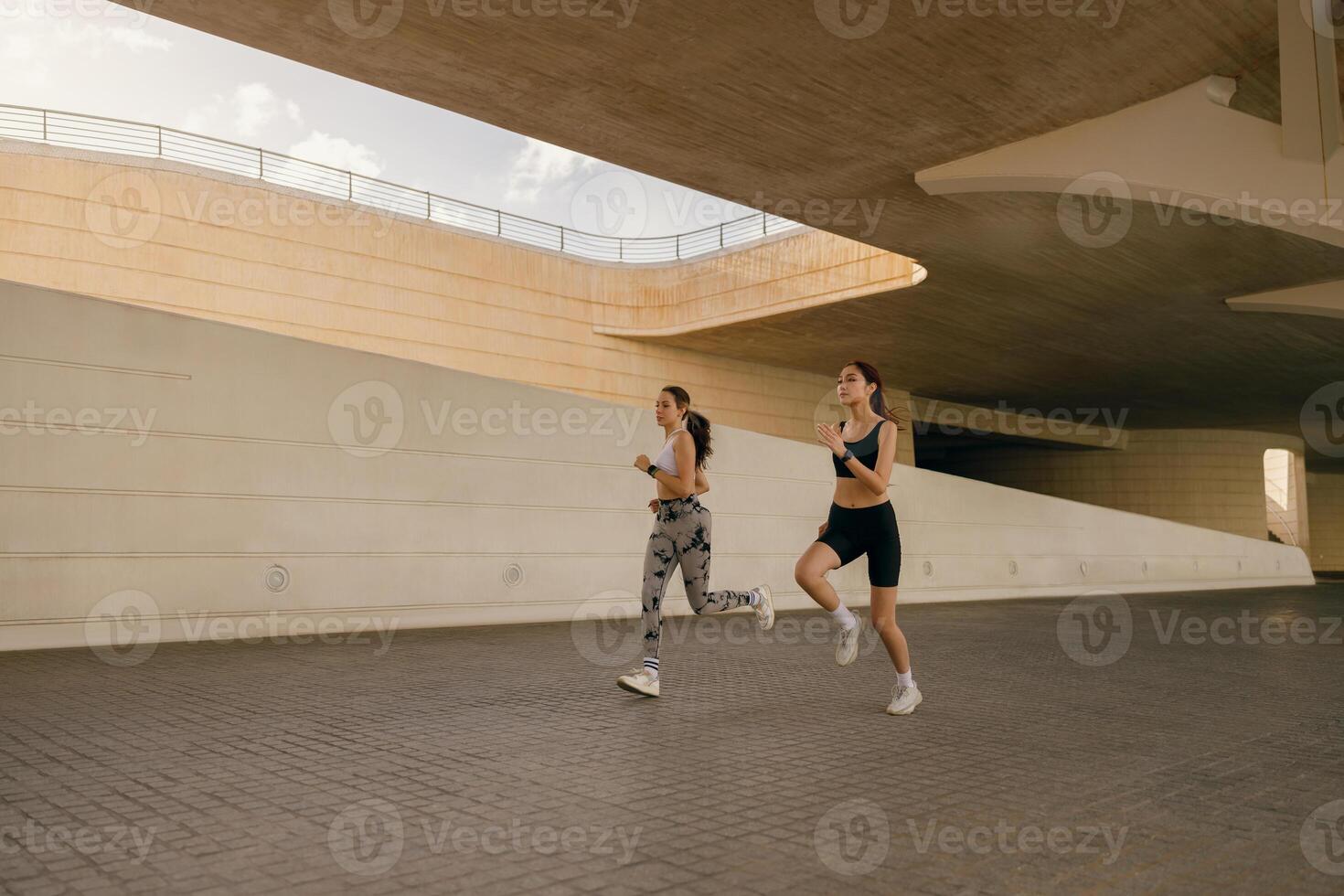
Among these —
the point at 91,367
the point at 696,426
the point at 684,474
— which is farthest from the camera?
the point at 91,367

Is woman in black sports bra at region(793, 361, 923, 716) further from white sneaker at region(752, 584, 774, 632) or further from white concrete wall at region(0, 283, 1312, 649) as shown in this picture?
white concrete wall at region(0, 283, 1312, 649)

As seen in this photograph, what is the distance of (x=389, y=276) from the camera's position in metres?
20.5

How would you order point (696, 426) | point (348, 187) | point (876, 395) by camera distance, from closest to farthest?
point (876, 395), point (696, 426), point (348, 187)

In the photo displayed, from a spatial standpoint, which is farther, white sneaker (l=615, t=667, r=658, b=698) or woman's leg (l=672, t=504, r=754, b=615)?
woman's leg (l=672, t=504, r=754, b=615)

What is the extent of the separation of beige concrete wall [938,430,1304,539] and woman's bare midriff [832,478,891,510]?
124ft

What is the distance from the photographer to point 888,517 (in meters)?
5.57

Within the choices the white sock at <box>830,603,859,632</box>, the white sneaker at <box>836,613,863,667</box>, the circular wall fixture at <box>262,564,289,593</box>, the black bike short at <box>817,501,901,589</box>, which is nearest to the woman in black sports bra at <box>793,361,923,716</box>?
the black bike short at <box>817,501,901,589</box>

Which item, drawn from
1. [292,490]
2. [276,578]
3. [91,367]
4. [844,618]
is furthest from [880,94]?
[91,367]

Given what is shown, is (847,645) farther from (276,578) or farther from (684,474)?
(276,578)

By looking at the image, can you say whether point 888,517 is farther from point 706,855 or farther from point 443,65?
point 443,65

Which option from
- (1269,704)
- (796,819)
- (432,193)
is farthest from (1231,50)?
(432,193)

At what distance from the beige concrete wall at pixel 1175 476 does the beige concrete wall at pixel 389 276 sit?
790 inches

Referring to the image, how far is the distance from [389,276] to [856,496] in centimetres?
1687

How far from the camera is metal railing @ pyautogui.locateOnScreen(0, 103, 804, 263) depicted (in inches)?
691
